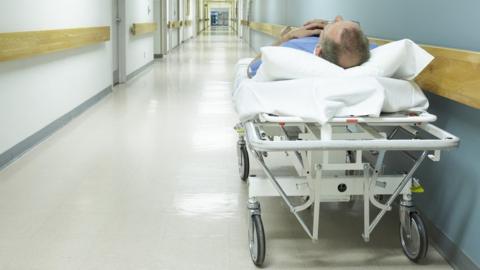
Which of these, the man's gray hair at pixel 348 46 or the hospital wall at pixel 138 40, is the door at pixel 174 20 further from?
the man's gray hair at pixel 348 46

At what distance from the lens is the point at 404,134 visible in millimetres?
2963

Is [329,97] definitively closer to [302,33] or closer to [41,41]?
[302,33]

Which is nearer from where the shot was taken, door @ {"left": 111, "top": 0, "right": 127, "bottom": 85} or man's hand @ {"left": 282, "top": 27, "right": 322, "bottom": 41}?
man's hand @ {"left": 282, "top": 27, "right": 322, "bottom": 41}

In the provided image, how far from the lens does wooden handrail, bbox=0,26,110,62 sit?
374 cm

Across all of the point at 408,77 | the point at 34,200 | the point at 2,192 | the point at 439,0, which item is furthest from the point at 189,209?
the point at 439,0

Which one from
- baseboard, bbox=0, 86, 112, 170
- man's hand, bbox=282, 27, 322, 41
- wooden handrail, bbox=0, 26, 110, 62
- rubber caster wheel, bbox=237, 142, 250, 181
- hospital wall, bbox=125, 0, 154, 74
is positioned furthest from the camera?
hospital wall, bbox=125, 0, 154, 74

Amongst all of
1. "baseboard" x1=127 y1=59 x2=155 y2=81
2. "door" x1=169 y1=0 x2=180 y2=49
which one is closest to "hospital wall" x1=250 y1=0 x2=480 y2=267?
"baseboard" x1=127 y1=59 x2=155 y2=81

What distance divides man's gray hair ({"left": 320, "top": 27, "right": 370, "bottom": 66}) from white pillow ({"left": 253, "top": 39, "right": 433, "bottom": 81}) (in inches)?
2.2

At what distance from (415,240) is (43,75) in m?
3.58

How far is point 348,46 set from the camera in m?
2.36

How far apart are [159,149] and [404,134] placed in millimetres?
2137

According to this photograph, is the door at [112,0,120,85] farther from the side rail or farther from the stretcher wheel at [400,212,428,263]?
the side rail

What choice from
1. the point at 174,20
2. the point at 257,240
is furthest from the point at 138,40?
the point at 257,240

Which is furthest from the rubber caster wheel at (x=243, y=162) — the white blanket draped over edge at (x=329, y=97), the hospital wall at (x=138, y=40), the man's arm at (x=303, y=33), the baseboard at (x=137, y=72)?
the baseboard at (x=137, y=72)
